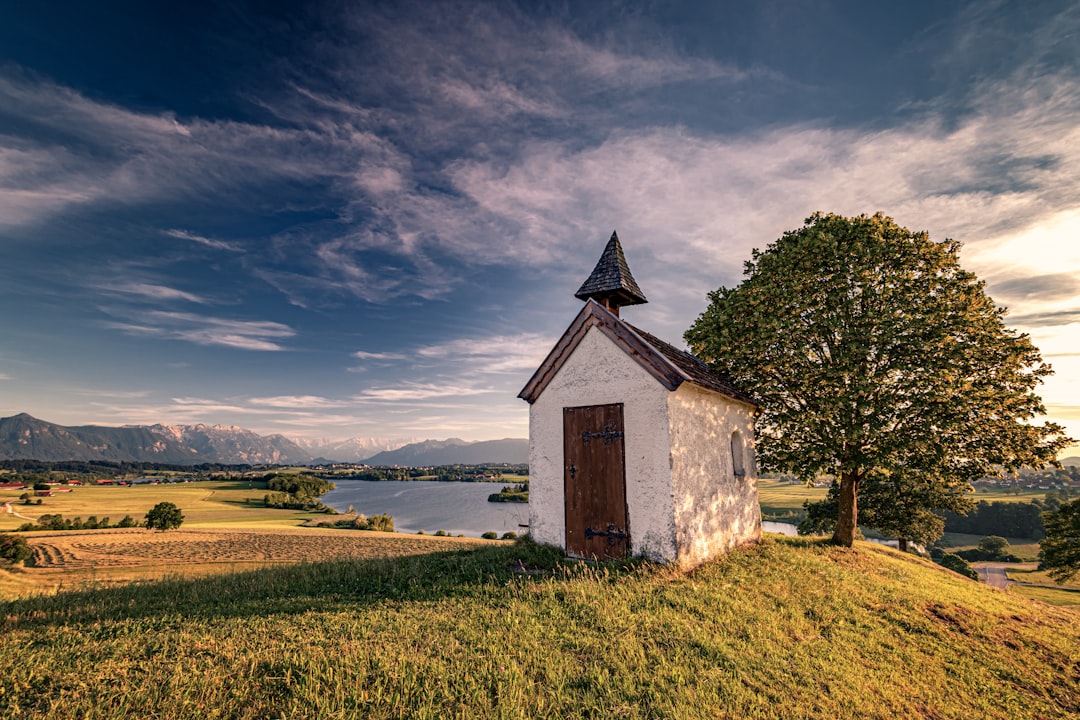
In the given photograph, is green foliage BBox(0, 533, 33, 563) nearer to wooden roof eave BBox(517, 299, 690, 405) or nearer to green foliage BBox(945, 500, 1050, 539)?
wooden roof eave BBox(517, 299, 690, 405)

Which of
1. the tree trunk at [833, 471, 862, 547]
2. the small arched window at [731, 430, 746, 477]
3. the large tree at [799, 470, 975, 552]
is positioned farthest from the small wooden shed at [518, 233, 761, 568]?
the large tree at [799, 470, 975, 552]

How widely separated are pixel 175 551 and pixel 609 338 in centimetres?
6418

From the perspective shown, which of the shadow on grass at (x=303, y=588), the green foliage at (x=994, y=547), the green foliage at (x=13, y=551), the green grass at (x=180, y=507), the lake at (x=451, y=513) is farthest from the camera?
the lake at (x=451, y=513)

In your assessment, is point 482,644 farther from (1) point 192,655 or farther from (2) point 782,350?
(2) point 782,350

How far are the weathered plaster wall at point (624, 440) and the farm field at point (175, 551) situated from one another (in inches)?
966

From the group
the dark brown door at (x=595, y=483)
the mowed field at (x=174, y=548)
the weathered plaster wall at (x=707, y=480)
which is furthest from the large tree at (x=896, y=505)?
the mowed field at (x=174, y=548)

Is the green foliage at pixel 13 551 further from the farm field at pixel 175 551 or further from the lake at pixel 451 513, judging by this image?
the lake at pixel 451 513

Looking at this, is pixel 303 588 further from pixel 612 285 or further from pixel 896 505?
pixel 896 505

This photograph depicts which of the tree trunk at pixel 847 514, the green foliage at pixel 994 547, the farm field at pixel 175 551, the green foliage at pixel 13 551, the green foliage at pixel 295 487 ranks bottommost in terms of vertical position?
→ the green foliage at pixel 295 487

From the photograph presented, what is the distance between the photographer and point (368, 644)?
6.38 metres

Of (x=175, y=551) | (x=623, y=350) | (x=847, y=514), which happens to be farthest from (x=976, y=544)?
(x=175, y=551)

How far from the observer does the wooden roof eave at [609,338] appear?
12.2m

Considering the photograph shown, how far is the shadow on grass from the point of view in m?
8.41

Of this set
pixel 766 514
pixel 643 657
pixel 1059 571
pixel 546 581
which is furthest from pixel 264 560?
pixel 766 514
